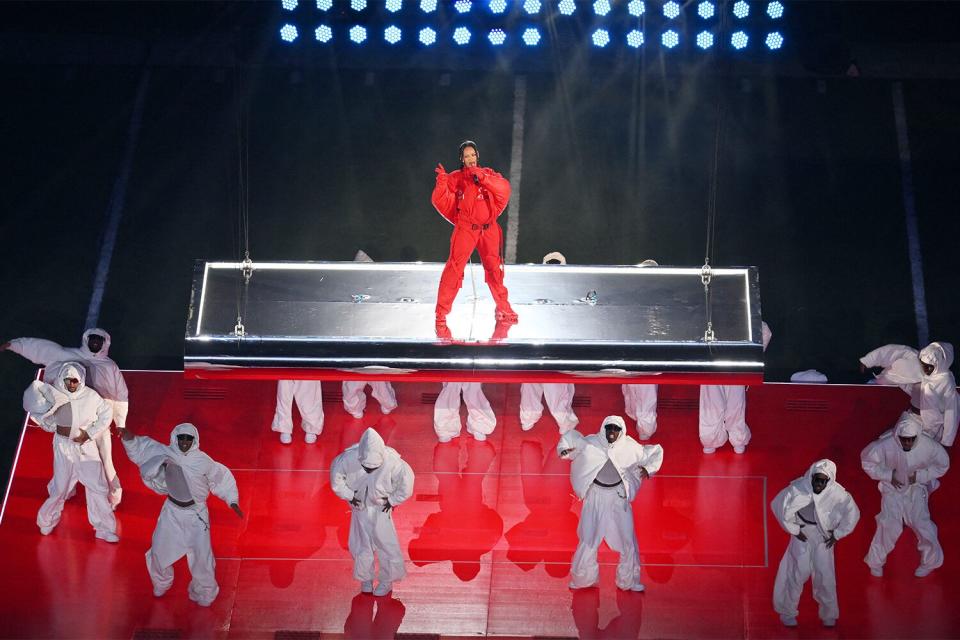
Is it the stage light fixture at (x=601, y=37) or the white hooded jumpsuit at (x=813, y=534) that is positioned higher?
the stage light fixture at (x=601, y=37)

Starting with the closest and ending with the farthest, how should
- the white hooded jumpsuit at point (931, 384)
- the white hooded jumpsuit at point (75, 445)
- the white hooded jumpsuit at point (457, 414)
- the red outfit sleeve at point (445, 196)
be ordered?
the red outfit sleeve at point (445, 196), the white hooded jumpsuit at point (75, 445), the white hooded jumpsuit at point (931, 384), the white hooded jumpsuit at point (457, 414)

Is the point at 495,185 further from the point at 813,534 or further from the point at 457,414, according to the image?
the point at 813,534

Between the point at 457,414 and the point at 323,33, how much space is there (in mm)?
3794

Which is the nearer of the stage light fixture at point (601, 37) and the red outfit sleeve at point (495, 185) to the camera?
the red outfit sleeve at point (495, 185)

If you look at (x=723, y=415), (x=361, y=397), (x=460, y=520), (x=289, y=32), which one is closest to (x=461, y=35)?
(x=289, y=32)

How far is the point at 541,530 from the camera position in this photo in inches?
460

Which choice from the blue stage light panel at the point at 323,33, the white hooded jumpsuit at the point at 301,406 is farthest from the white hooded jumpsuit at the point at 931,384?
the blue stage light panel at the point at 323,33

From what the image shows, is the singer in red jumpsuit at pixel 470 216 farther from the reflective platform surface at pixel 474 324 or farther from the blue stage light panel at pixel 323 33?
the blue stage light panel at pixel 323 33

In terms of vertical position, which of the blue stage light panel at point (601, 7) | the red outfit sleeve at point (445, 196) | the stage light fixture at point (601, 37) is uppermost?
the blue stage light panel at point (601, 7)

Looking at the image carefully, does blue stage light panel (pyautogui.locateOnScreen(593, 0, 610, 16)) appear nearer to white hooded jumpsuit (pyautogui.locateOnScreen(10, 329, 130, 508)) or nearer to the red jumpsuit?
the red jumpsuit

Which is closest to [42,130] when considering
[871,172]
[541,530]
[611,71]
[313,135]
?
[313,135]

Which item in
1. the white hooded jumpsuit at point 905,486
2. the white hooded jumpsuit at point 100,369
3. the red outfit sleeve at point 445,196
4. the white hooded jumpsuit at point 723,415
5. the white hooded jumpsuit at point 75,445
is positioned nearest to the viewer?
the red outfit sleeve at point 445,196

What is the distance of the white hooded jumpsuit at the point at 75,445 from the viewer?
11.5 meters

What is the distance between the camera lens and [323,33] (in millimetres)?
14172
